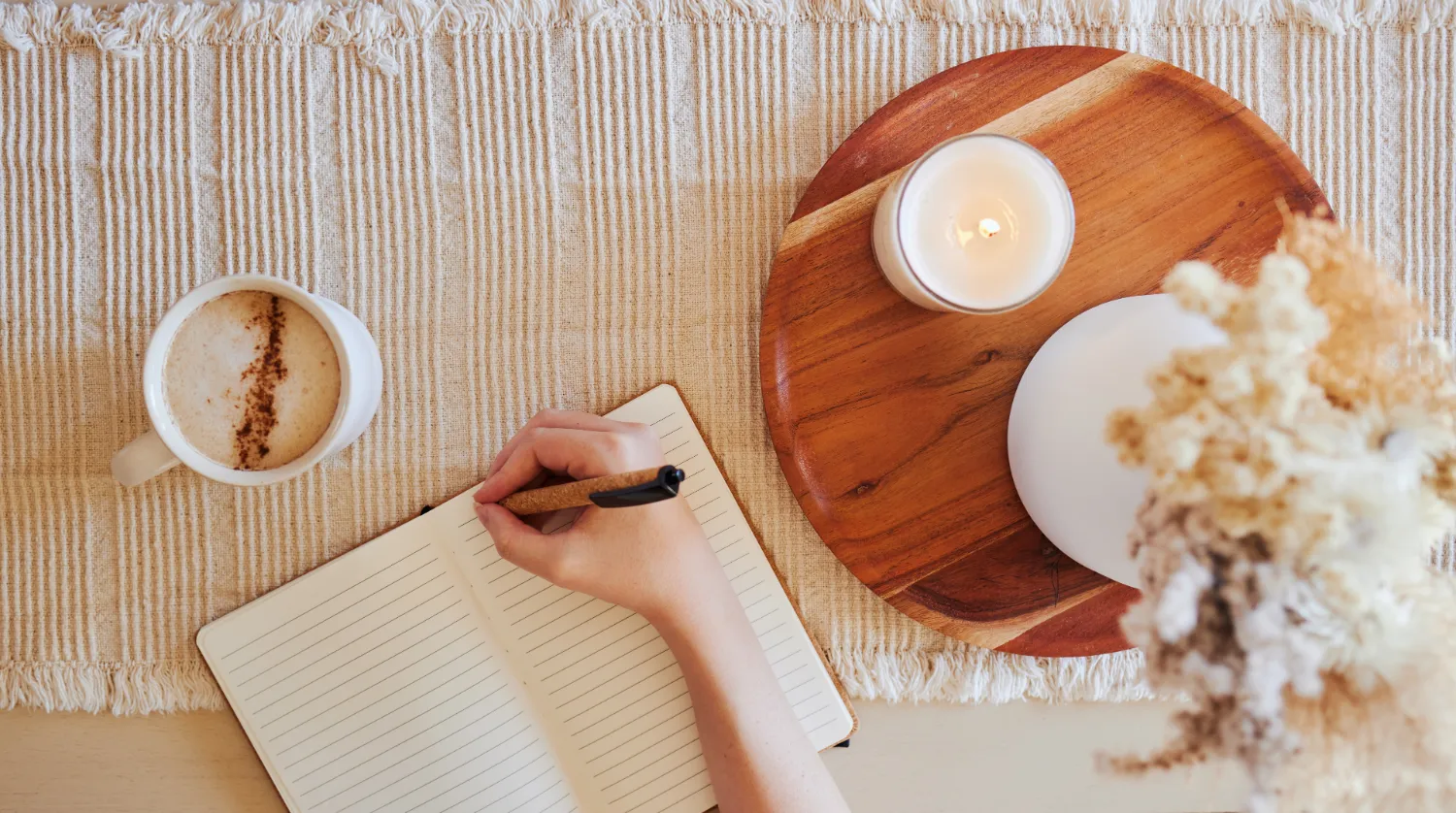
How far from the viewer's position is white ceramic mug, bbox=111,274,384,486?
556mm

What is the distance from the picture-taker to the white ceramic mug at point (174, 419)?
56 centimetres

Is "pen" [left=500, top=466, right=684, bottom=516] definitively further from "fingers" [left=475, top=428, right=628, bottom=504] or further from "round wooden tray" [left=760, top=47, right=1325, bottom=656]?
"round wooden tray" [left=760, top=47, right=1325, bottom=656]

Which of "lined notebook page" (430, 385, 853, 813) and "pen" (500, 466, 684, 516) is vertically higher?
"pen" (500, 466, 684, 516)

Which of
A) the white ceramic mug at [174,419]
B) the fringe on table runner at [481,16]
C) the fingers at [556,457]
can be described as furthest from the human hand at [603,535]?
the fringe on table runner at [481,16]

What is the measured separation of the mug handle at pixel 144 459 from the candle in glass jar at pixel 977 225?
0.48 m

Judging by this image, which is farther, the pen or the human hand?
the human hand

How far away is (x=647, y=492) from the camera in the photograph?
0.44 m

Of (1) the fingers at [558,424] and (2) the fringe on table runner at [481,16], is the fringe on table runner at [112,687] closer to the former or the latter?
(1) the fingers at [558,424]

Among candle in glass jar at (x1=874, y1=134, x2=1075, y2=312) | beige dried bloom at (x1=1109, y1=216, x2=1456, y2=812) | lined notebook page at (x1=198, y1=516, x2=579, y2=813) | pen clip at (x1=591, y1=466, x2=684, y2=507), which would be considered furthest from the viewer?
lined notebook page at (x1=198, y1=516, x2=579, y2=813)

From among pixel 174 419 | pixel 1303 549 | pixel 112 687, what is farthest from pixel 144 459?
pixel 1303 549

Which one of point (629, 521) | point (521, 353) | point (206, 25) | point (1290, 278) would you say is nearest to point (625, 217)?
point (521, 353)

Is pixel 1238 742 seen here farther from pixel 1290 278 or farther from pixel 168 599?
pixel 168 599

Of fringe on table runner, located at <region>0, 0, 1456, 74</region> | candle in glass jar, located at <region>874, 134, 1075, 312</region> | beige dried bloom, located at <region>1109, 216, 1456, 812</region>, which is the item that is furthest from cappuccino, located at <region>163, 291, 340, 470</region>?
beige dried bloom, located at <region>1109, 216, 1456, 812</region>

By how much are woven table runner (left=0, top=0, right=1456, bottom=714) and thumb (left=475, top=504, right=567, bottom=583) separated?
98 mm
